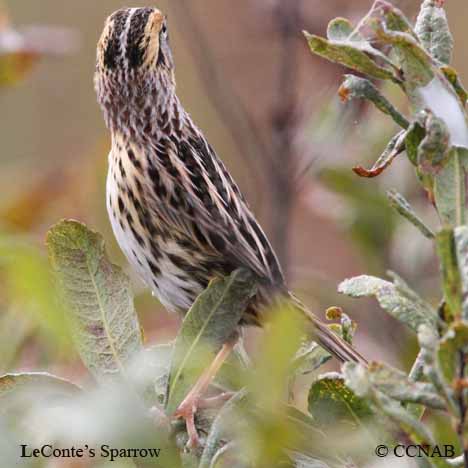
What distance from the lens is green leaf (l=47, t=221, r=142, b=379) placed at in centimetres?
150

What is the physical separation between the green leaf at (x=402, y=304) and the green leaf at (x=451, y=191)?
118mm

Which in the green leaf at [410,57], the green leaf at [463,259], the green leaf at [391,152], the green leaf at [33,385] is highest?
the green leaf at [410,57]

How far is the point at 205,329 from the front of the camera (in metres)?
1.48

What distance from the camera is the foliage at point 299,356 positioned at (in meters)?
0.96

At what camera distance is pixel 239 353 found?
83.0 inches

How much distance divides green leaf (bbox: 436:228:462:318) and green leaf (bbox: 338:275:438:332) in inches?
1.9

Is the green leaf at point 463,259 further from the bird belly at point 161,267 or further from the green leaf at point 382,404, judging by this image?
the bird belly at point 161,267

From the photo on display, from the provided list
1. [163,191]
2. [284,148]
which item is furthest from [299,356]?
[284,148]

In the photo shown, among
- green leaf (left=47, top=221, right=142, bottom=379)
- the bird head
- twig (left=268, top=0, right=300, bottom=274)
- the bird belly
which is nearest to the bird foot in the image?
green leaf (left=47, top=221, right=142, bottom=379)

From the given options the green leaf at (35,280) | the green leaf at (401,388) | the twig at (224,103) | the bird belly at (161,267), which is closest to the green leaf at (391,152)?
the green leaf at (401,388)

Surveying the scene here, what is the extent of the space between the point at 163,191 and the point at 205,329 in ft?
3.61

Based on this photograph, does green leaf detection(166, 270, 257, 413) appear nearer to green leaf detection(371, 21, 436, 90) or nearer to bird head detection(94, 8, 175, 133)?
green leaf detection(371, 21, 436, 90)

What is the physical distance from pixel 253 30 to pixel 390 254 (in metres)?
1.15

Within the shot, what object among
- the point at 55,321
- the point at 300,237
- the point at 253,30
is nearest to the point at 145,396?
the point at 55,321
